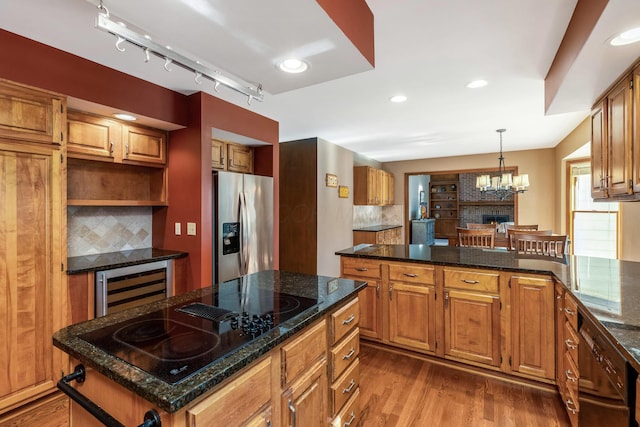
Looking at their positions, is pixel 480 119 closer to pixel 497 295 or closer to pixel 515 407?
pixel 497 295

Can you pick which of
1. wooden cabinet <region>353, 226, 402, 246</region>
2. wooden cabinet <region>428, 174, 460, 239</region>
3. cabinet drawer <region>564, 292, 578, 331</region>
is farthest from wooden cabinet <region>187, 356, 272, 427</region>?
wooden cabinet <region>428, 174, 460, 239</region>

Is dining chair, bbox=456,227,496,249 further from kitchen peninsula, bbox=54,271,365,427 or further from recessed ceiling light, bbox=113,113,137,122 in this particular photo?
recessed ceiling light, bbox=113,113,137,122

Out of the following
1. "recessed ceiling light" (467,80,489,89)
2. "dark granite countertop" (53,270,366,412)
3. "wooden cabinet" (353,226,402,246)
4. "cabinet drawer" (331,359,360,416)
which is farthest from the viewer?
"wooden cabinet" (353,226,402,246)

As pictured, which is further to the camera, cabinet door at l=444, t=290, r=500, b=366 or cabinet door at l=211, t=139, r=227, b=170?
cabinet door at l=211, t=139, r=227, b=170

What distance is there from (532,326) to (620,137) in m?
1.39

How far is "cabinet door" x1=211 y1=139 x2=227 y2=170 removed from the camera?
3426 millimetres

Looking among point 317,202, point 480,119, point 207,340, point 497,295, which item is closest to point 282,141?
point 317,202

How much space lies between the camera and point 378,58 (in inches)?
89.4

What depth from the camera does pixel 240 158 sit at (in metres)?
3.76

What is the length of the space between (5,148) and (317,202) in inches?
138

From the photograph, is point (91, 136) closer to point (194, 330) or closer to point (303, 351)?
point (194, 330)

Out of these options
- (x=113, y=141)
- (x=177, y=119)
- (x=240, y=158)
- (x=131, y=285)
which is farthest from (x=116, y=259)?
(x=240, y=158)

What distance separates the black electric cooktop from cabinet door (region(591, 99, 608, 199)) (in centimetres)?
241

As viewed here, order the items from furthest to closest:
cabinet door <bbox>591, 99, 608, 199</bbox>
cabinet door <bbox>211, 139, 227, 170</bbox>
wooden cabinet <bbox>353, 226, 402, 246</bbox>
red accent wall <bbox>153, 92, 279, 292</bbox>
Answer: wooden cabinet <bbox>353, 226, 402, 246</bbox> → cabinet door <bbox>211, 139, 227, 170</bbox> → red accent wall <bbox>153, 92, 279, 292</bbox> → cabinet door <bbox>591, 99, 608, 199</bbox>
